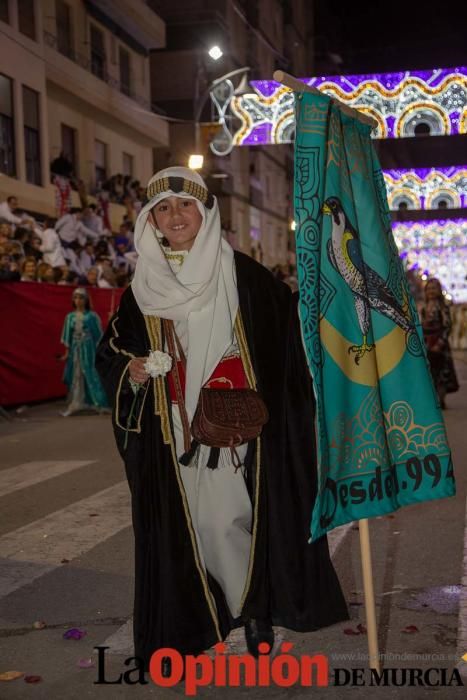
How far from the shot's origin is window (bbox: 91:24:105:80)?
26.3m

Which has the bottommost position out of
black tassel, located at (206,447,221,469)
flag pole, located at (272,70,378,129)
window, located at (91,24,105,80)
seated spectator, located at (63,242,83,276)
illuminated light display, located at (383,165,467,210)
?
black tassel, located at (206,447,221,469)

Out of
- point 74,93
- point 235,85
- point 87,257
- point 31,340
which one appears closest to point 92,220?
point 87,257

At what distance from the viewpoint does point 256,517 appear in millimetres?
3996

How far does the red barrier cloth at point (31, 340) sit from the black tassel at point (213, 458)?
10.7 m

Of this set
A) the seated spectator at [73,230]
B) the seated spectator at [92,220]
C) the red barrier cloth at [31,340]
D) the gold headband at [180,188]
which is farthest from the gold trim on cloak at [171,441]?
the seated spectator at [92,220]

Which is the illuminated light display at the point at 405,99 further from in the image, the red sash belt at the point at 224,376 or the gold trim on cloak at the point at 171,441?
the gold trim on cloak at the point at 171,441

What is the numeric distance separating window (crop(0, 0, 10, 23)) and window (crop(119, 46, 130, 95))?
762cm

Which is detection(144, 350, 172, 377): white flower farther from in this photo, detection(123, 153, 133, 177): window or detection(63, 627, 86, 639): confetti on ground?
detection(123, 153, 133, 177): window

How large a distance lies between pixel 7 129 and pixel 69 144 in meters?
4.42

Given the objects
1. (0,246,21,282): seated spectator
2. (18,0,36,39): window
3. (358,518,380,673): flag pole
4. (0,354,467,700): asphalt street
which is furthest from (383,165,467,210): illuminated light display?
(358,518,380,673): flag pole

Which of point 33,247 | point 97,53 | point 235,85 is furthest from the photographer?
point 235,85

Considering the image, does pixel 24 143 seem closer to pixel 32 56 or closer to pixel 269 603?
pixel 32 56

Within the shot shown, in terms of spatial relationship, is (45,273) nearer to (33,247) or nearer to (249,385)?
(33,247)

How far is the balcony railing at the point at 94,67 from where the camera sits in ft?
77.0
